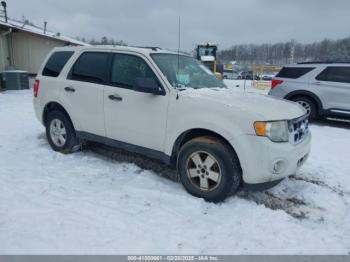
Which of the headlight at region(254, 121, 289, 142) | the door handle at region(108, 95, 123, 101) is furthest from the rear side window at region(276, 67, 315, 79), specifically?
the door handle at region(108, 95, 123, 101)

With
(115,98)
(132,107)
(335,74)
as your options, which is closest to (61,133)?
(115,98)

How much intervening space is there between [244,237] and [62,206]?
2072 millimetres

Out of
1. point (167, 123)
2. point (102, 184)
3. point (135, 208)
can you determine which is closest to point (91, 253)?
point (135, 208)

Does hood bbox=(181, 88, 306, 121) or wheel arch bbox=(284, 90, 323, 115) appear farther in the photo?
wheel arch bbox=(284, 90, 323, 115)

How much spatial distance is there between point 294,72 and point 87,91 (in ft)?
23.1

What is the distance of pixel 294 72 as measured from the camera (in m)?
9.22

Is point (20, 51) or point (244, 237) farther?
point (20, 51)

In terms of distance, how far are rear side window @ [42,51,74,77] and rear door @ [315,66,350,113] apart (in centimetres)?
717

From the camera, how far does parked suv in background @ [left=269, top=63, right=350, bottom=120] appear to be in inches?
331

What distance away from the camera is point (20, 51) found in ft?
52.4

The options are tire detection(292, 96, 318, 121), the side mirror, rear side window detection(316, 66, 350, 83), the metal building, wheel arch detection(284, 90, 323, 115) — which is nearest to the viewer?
the side mirror

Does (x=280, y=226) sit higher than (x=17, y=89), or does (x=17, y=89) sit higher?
(x=17, y=89)

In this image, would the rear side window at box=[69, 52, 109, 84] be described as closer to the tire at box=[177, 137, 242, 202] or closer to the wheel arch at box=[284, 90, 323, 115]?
the tire at box=[177, 137, 242, 202]

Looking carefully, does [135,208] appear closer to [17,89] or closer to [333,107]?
[333,107]
